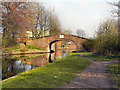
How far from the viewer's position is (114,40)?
13320 mm

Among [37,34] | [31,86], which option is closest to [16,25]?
[37,34]

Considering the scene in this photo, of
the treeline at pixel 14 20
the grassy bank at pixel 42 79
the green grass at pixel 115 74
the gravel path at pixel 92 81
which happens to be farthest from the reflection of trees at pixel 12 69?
the treeline at pixel 14 20

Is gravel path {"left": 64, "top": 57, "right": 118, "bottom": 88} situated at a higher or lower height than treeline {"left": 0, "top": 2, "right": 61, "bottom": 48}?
lower

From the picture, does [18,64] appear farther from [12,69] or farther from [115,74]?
[115,74]

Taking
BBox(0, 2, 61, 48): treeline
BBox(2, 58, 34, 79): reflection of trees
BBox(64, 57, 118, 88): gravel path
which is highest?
BBox(0, 2, 61, 48): treeline

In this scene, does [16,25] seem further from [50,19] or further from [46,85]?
[46,85]

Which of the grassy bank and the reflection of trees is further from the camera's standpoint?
the reflection of trees

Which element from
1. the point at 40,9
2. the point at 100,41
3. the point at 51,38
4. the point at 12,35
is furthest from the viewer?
the point at 40,9

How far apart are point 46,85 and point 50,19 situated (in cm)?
2993

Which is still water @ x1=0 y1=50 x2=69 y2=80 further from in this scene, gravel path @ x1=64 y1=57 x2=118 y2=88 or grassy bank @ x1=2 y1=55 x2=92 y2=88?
gravel path @ x1=64 y1=57 x2=118 y2=88

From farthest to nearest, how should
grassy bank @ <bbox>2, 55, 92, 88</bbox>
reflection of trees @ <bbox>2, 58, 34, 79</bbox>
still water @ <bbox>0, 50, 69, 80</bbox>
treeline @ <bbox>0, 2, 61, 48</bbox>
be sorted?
treeline @ <bbox>0, 2, 61, 48</bbox> → still water @ <bbox>0, 50, 69, 80</bbox> → reflection of trees @ <bbox>2, 58, 34, 79</bbox> → grassy bank @ <bbox>2, 55, 92, 88</bbox>

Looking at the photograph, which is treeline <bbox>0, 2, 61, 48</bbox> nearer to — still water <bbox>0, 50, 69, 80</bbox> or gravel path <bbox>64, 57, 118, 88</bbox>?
still water <bbox>0, 50, 69, 80</bbox>

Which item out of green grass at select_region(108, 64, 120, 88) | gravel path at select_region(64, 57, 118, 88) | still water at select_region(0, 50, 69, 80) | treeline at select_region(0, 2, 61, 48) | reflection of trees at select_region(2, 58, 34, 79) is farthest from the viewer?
treeline at select_region(0, 2, 61, 48)

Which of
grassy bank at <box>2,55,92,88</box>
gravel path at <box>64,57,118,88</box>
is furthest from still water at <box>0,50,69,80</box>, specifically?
gravel path at <box>64,57,118,88</box>
